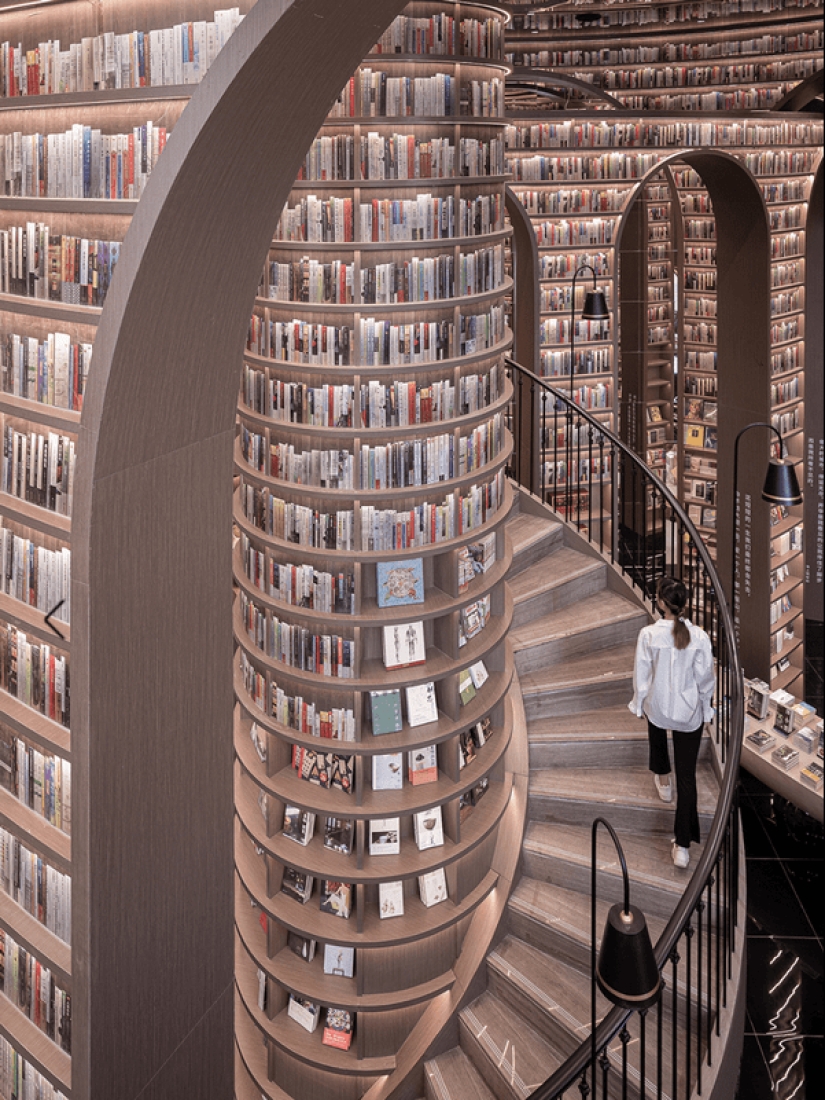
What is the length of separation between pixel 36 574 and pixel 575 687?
11.1 feet

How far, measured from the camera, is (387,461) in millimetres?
4184

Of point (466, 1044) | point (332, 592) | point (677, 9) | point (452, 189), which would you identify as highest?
point (677, 9)

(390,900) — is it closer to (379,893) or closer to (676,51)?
(379,893)

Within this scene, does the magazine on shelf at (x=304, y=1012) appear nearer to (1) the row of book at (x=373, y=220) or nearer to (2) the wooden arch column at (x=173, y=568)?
(2) the wooden arch column at (x=173, y=568)

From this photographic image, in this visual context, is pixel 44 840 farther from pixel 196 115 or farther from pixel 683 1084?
pixel 683 1084

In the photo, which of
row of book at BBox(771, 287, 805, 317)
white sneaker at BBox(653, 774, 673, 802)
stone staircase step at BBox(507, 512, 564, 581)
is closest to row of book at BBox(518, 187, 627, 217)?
row of book at BBox(771, 287, 805, 317)

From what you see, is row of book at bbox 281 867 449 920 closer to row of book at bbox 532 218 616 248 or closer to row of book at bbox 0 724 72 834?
row of book at bbox 0 724 72 834

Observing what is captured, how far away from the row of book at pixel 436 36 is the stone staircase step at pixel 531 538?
2.84 m

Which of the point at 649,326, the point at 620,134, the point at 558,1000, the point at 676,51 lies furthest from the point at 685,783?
the point at 676,51

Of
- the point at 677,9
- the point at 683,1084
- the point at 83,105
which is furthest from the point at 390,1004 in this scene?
the point at 677,9

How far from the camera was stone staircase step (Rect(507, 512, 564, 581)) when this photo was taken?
6.43 m

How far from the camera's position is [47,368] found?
2744mm

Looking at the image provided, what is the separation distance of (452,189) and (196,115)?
213 centimetres

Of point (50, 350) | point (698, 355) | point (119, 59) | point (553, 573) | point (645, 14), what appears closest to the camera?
point (119, 59)
